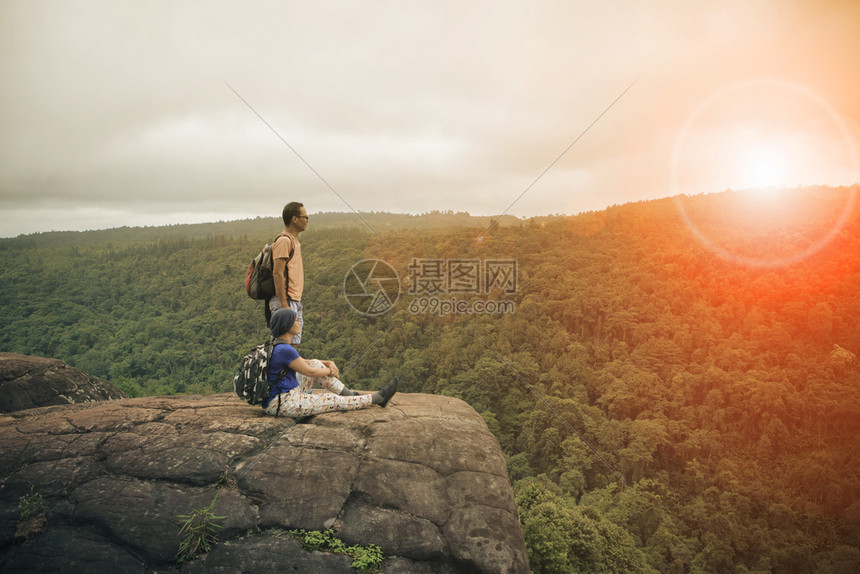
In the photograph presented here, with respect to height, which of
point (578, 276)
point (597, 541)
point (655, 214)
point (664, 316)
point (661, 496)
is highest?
point (655, 214)

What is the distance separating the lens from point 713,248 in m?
58.0

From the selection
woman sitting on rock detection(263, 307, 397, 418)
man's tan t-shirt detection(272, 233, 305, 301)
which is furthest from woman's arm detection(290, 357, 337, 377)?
man's tan t-shirt detection(272, 233, 305, 301)

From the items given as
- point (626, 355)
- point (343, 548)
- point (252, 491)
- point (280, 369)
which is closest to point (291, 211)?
point (280, 369)

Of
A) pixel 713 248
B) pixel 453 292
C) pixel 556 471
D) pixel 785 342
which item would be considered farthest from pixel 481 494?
pixel 713 248

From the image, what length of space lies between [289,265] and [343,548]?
3.54m

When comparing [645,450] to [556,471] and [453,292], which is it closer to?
[556,471]

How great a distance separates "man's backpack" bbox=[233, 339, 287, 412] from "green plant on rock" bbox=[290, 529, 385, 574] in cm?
175

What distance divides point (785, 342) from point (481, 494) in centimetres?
5625

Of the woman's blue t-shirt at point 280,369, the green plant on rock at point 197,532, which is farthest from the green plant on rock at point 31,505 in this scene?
the woman's blue t-shirt at point 280,369

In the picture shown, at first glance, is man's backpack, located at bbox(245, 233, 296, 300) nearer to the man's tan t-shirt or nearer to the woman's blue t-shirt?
the man's tan t-shirt

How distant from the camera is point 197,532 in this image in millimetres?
3615

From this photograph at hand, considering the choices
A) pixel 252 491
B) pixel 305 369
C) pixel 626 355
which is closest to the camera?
pixel 252 491

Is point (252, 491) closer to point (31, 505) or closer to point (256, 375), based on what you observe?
point (256, 375)

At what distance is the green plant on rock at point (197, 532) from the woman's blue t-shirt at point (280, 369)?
1.46m
